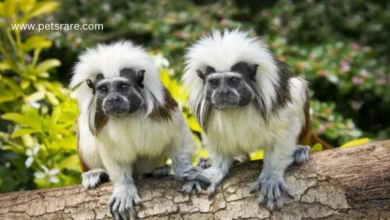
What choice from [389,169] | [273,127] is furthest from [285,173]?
[389,169]

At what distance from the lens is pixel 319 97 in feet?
24.2

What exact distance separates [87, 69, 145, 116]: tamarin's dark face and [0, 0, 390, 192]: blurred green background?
115 cm

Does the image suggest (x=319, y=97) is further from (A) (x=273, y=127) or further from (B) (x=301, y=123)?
(A) (x=273, y=127)

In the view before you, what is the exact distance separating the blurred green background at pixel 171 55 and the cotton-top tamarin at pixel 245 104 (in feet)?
3.27

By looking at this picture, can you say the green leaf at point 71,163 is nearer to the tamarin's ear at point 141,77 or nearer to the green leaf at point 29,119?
the green leaf at point 29,119

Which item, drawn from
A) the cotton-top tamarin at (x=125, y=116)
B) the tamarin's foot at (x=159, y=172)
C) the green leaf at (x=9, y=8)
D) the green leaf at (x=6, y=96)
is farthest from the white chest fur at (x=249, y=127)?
the green leaf at (x=9, y=8)

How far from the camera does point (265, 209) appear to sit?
145 inches

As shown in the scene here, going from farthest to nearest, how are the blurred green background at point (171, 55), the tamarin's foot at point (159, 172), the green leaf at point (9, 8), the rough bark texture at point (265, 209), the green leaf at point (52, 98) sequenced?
the green leaf at point (9, 8) → the green leaf at point (52, 98) → the blurred green background at point (171, 55) → the tamarin's foot at point (159, 172) → the rough bark texture at point (265, 209)

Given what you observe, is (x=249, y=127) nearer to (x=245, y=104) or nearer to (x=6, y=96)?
(x=245, y=104)

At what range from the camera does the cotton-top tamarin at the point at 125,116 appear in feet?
12.3

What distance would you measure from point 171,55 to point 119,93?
3428 millimetres

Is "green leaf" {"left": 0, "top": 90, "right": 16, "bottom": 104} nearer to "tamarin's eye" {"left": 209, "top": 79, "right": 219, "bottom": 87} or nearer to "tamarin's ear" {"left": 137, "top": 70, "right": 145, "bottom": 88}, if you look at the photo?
"tamarin's ear" {"left": 137, "top": 70, "right": 145, "bottom": 88}

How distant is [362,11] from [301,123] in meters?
4.78

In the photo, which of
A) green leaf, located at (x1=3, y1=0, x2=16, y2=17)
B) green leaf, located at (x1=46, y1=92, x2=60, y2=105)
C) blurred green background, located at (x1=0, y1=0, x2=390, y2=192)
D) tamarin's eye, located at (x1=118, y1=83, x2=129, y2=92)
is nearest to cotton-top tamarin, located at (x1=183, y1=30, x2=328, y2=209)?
tamarin's eye, located at (x1=118, y1=83, x2=129, y2=92)
